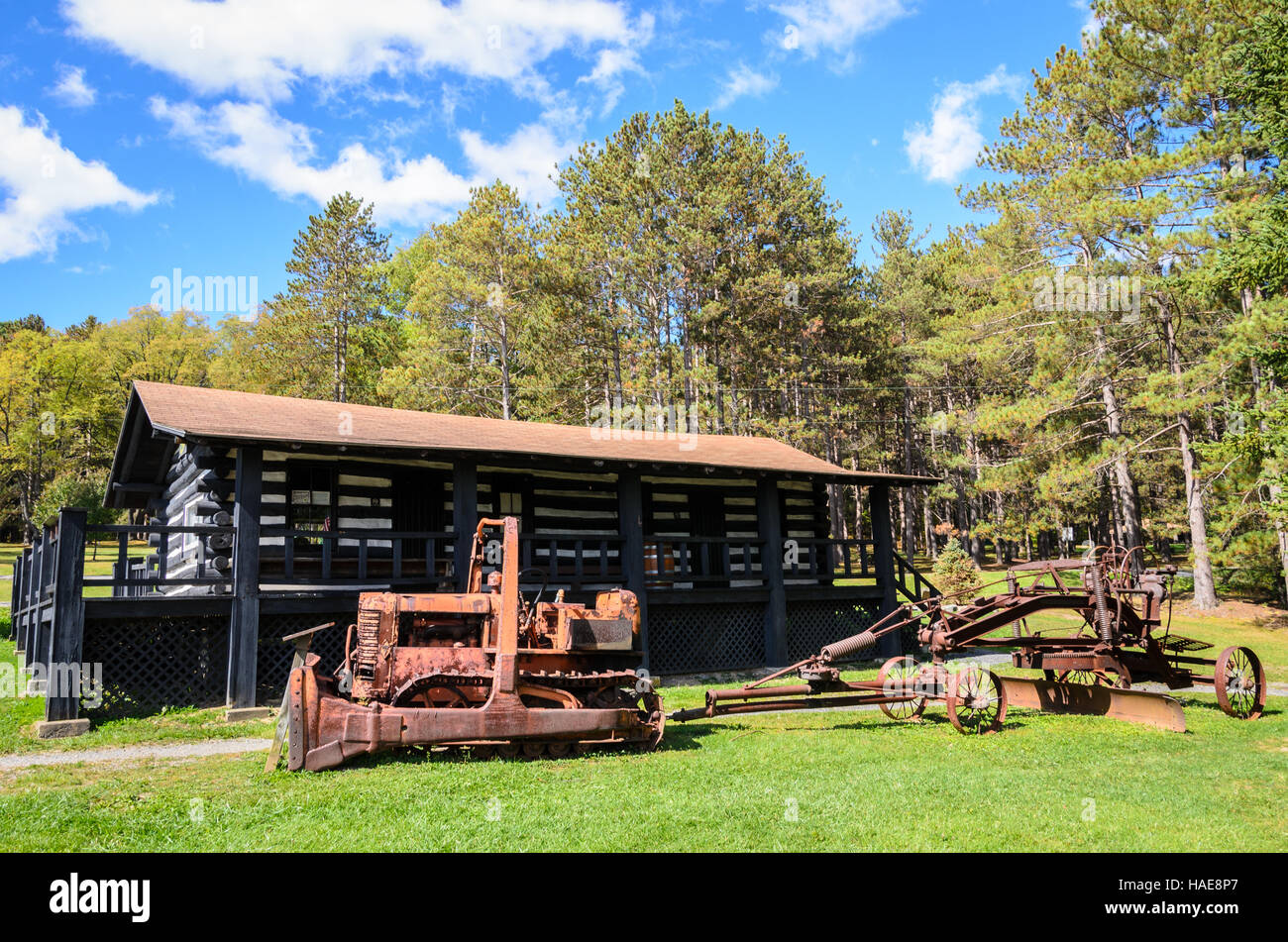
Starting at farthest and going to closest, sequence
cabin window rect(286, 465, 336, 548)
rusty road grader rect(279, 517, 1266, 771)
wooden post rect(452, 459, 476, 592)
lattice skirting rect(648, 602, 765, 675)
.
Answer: lattice skirting rect(648, 602, 765, 675) → cabin window rect(286, 465, 336, 548) → wooden post rect(452, 459, 476, 592) → rusty road grader rect(279, 517, 1266, 771)

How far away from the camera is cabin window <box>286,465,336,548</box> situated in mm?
16062

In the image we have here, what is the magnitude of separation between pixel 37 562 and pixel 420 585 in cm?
708

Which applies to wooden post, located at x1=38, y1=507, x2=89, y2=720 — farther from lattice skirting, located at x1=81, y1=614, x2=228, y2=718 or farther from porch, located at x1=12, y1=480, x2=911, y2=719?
lattice skirting, located at x1=81, y1=614, x2=228, y2=718

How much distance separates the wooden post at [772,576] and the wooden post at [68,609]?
12.3m

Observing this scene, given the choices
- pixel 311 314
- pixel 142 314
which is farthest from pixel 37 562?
pixel 142 314

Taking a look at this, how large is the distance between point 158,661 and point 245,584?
1.68m

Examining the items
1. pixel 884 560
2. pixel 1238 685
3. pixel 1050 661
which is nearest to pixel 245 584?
pixel 1050 661

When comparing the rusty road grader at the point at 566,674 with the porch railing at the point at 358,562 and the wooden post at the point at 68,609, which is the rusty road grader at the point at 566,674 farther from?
the wooden post at the point at 68,609

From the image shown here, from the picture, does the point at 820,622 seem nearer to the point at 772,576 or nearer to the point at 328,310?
the point at 772,576

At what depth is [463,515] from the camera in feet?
49.1

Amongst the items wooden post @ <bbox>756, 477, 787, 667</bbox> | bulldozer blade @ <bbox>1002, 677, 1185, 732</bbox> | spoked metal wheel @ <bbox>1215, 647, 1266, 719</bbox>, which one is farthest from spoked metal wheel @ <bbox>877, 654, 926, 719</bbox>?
wooden post @ <bbox>756, 477, 787, 667</bbox>

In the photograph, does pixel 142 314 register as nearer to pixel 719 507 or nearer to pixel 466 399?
pixel 466 399

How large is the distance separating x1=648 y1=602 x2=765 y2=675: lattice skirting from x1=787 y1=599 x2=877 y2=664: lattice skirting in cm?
99

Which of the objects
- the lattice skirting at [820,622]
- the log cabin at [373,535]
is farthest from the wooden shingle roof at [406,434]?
the lattice skirting at [820,622]
